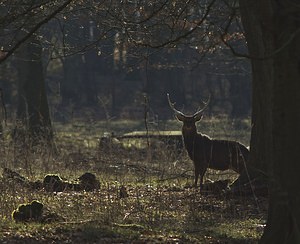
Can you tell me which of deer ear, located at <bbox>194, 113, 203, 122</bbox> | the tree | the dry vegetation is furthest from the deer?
the tree

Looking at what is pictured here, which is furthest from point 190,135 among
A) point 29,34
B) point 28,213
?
point 29,34

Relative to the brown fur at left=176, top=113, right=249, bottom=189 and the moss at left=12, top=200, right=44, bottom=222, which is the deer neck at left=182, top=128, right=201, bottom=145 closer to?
the brown fur at left=176, top=113, right=249, bottom=189

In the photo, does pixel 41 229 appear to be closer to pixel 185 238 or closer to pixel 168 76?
pixel 185 238

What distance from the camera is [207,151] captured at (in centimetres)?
1669

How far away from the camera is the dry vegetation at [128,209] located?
9875 millimetres

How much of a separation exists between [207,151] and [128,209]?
5.16 meters

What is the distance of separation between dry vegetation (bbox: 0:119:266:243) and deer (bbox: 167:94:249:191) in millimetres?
426

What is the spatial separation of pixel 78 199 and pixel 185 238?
9.67ft

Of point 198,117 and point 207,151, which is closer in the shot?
point 207,151

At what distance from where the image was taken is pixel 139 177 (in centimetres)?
1623

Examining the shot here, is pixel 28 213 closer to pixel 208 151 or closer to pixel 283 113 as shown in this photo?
pixel 283 113

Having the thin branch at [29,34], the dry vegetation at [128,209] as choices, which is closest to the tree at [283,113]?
the dry vegetation at [128,209]

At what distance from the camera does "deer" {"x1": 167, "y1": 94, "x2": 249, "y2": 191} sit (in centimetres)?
1620

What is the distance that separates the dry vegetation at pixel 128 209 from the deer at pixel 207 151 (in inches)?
16.8
